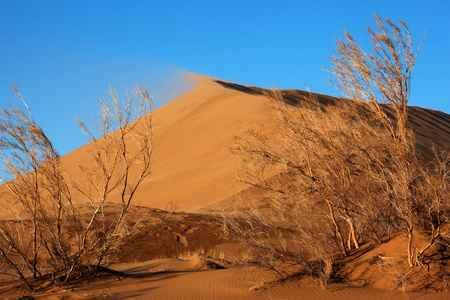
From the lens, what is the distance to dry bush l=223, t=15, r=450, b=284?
23.9 ft

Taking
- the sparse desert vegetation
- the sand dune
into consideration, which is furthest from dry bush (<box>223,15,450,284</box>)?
the sand dune

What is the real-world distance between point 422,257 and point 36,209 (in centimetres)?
700

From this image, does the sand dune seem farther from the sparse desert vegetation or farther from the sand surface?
the sparse desert vegetation

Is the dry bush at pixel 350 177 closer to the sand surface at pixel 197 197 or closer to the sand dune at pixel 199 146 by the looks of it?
the sand surface at pixel 197 197

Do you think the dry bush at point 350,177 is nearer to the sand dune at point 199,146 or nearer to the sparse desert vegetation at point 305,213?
the sparse desert vegetation at point 305,213

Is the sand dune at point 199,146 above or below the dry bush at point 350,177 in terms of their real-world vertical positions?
above

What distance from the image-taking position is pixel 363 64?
8.23 metres

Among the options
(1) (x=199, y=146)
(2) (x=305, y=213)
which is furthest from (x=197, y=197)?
(2) (x=305, y=213)

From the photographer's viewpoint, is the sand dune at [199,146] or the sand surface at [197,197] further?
the sand dune at [199,146]

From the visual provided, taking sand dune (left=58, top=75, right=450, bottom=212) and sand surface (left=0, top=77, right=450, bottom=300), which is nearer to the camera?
sand surface (left=0, top=77, right=450, bottom=300)

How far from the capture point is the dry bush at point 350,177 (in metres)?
7.27

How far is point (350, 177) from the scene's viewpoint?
27.8 feet

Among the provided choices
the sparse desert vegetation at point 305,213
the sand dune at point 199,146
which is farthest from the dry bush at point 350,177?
the sand dune at point 199,146

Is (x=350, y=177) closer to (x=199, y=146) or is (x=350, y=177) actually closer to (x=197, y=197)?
(x=197, y=197)
